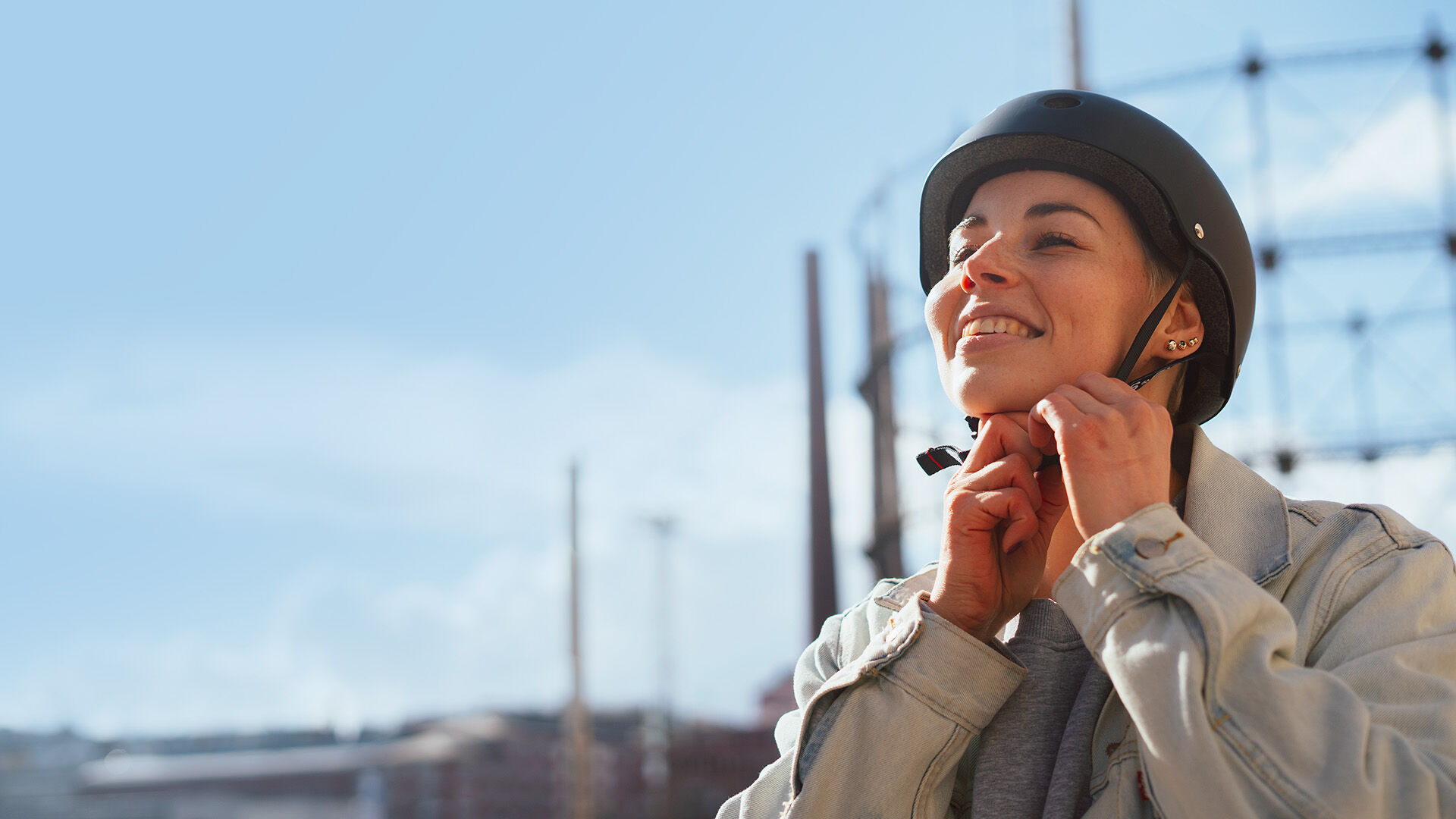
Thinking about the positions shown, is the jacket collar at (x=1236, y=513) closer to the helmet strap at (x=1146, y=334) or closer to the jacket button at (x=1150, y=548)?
the helmet strap at (x=1146, y=334)

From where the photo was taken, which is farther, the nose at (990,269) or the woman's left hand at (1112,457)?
the nose at (990,269)

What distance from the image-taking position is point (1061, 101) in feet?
8.19

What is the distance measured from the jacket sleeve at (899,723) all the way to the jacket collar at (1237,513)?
37 cm

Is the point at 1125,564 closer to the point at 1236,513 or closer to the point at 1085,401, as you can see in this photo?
the point at 1085,401

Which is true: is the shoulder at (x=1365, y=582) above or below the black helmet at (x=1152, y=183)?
below

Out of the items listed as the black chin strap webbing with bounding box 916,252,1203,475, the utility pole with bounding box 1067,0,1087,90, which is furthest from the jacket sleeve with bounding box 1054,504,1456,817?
the utility pole with bounding box 1067,0,1087,90

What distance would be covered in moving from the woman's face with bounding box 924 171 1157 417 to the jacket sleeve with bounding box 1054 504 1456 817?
17.9 inches

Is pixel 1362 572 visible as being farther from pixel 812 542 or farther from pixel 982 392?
pixel 812 542

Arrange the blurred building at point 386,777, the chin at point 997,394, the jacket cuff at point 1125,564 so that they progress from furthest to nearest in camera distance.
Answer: the blurred building at point 386,777
the chin at point 997,394
the jacket cuff at point 1125,564

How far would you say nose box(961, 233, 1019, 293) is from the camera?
218 cm

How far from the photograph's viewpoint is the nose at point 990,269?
218 cm

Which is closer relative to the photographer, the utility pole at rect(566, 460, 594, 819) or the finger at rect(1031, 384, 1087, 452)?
the finger at rect(1031, 384, 1087, 452)

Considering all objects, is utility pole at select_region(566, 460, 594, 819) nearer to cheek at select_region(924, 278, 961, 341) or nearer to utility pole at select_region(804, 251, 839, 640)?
utility pole at select_region(804, 251, 839, 640)

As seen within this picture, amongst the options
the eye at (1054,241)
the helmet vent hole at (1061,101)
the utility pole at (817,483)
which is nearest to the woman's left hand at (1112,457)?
the eye at (1054,241)
